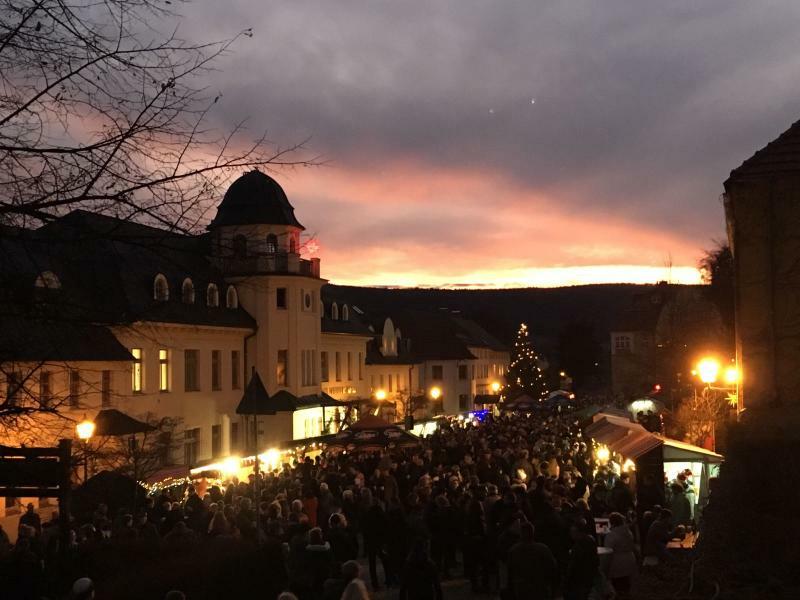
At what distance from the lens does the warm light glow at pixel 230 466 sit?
78.2 feet

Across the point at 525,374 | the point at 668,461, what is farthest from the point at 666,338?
the point at 668,461

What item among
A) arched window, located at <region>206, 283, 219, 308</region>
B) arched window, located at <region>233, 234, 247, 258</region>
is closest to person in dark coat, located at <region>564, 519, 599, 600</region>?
arched window, located at <region>233, 234, 247, 258</region>

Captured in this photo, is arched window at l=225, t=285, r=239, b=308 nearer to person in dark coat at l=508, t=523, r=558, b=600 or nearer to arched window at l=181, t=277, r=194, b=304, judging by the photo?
arched window at l=181, t=277, r=194, b=304

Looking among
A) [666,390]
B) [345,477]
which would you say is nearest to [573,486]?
[345,477]

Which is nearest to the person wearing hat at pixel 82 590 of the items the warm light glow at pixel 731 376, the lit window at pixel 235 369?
the warm light glow at pixel 731 376

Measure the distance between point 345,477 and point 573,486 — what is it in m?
5.59

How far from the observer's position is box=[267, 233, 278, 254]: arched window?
725 cm

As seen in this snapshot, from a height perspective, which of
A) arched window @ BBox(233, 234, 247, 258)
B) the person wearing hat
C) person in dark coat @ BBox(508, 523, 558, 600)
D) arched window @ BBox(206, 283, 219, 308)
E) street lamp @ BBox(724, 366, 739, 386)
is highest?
arched window @ BBox(206, 283, 219, 308)

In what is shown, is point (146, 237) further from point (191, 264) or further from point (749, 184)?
point (749, 184)

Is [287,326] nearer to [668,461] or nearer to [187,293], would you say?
[668,461]

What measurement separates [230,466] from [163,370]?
41.5 feet

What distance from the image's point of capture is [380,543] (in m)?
15.4

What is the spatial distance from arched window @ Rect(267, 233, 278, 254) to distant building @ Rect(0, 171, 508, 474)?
17 millimetres

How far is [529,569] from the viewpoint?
10688mm
